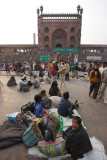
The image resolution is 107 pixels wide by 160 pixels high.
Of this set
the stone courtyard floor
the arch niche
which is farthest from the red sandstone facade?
the stone courtyard floor

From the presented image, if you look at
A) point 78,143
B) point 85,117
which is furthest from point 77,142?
point 85,117

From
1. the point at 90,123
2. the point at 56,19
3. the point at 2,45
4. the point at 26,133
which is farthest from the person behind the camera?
the point at 2,45

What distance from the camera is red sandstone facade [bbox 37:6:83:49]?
30.8m

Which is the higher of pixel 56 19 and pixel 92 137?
pixel 56 19

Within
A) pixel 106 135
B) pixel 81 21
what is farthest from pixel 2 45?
pixel 106 135

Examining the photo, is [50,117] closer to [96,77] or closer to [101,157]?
[101,157]

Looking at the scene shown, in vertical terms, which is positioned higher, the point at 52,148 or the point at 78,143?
the point at 78,143

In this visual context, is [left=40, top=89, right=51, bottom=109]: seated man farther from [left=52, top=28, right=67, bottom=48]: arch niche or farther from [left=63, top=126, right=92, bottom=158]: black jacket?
[left=52, top=28, right=67, bottom=48]: arch niche

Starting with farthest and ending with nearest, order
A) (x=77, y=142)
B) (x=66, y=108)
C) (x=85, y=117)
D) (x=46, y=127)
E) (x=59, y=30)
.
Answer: (x=59, y=30) → (x=85, y=117) → (x=66, y=108) → (x=46, y=127) → (x=77, y=142)

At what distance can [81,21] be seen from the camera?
106 feet

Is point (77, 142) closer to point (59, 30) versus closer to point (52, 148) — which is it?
point (52, 148)

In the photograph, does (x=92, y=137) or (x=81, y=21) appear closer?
(x=92, y=137)

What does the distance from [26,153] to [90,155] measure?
4.06 feet

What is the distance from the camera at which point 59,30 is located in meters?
32.9
